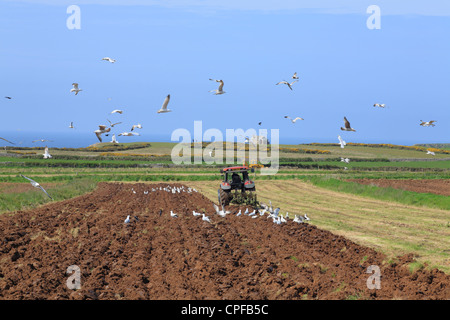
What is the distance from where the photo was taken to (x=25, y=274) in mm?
11117

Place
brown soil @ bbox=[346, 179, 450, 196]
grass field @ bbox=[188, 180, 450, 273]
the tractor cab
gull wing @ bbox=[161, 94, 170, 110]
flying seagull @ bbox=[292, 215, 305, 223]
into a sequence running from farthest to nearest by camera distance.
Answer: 1. brown soil @ bbox=[346, 179, 450, 196]
2. the tractor cab
3. flying seagull @ bbox=[292, 215, 305, 223]
4. gull wing @ bbox=[161, 94, 170, 110]
5. grass field @ bbox=[188, 180, 450, 273]

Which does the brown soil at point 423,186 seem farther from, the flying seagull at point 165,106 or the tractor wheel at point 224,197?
the flying seagull at point 165,106

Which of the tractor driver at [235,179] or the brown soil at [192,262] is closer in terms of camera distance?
the brown soil at [192,262]

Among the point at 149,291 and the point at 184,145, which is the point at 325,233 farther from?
the point at 184,145

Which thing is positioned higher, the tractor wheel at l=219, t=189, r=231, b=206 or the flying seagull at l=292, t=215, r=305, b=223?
the tractor wheel at l=219, t=189, r=231, b=206

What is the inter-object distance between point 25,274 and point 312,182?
36.9 m

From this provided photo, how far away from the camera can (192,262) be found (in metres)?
12.2

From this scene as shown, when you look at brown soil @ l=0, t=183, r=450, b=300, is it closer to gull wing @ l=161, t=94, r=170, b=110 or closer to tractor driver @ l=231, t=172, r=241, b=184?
tractor driver @ l=231, t=172, r=241, b=184

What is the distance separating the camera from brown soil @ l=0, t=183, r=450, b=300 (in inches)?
389

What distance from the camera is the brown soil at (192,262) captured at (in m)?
9.89

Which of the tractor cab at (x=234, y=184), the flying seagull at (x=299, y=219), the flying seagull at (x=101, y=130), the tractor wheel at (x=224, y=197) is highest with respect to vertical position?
the flying seagull at (x=101, y=130)

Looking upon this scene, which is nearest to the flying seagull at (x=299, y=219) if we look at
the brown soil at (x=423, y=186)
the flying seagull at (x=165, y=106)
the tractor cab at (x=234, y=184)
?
the tractor cab at (x=234, y=184)

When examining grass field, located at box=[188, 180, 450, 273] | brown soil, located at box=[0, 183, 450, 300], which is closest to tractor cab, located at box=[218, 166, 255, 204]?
Result: brown soil, located at box=[0, 183, 450, 300]

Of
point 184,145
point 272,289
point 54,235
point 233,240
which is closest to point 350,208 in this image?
point 233,240
